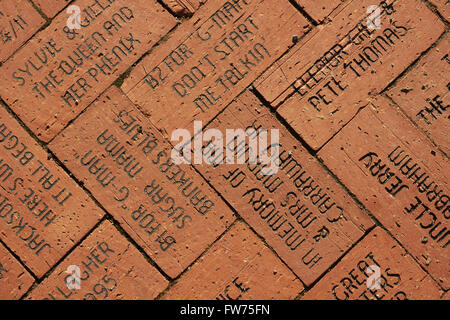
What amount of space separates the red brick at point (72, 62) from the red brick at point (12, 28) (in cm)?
5

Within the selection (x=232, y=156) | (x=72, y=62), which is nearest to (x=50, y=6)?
(x=72, y=62)

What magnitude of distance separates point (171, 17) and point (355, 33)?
41.0 inches

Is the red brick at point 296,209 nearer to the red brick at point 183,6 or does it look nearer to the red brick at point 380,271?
the red brick at point 380,271

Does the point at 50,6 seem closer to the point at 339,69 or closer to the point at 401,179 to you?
the point at 339,69

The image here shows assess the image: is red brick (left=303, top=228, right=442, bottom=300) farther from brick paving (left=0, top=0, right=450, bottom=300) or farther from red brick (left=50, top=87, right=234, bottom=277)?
red brick (left=50, top=87, right=234, bottom=277)

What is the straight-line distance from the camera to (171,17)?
2.14m

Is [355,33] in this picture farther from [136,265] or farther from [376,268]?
[136,265]

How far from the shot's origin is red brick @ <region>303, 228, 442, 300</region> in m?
2.09

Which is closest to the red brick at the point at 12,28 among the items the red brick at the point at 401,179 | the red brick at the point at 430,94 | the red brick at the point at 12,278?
the red brick at the point at 12,278

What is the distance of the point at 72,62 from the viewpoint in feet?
6.99

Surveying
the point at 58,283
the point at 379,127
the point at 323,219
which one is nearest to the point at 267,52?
the point at 379,127

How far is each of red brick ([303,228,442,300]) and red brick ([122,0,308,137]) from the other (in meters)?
1.11

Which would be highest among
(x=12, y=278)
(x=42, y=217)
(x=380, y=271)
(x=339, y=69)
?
(x=42, y=217)

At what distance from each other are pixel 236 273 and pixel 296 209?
1.59 feet
